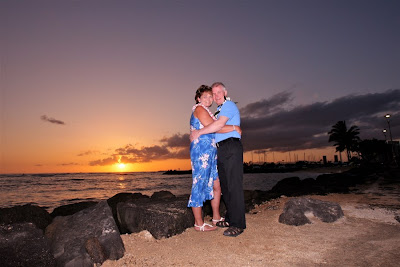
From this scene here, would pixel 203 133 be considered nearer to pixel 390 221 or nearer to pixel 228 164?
pixel 228 164

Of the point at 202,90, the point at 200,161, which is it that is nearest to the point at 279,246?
the point at 200,161

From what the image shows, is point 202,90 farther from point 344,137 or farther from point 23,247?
point 344,137

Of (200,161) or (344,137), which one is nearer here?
(200,161)

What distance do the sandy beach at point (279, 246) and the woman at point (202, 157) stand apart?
1.46ft

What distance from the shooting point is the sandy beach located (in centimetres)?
307

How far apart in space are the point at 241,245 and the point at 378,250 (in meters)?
1.67

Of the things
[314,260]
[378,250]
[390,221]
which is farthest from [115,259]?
[390,221]

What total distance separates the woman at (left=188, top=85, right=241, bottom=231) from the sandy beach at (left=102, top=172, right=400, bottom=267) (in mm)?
446

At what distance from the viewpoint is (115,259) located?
130 inches

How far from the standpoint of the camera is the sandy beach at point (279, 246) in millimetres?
3066

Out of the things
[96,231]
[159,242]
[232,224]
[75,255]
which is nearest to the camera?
[75,255]

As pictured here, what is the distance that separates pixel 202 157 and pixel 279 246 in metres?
1.66

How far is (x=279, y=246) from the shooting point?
3.58 meters

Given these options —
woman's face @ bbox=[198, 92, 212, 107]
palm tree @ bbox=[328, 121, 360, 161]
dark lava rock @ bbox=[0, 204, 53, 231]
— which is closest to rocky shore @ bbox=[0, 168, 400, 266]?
dark lava rock @ bbox=[0, 204, 53, 231]
